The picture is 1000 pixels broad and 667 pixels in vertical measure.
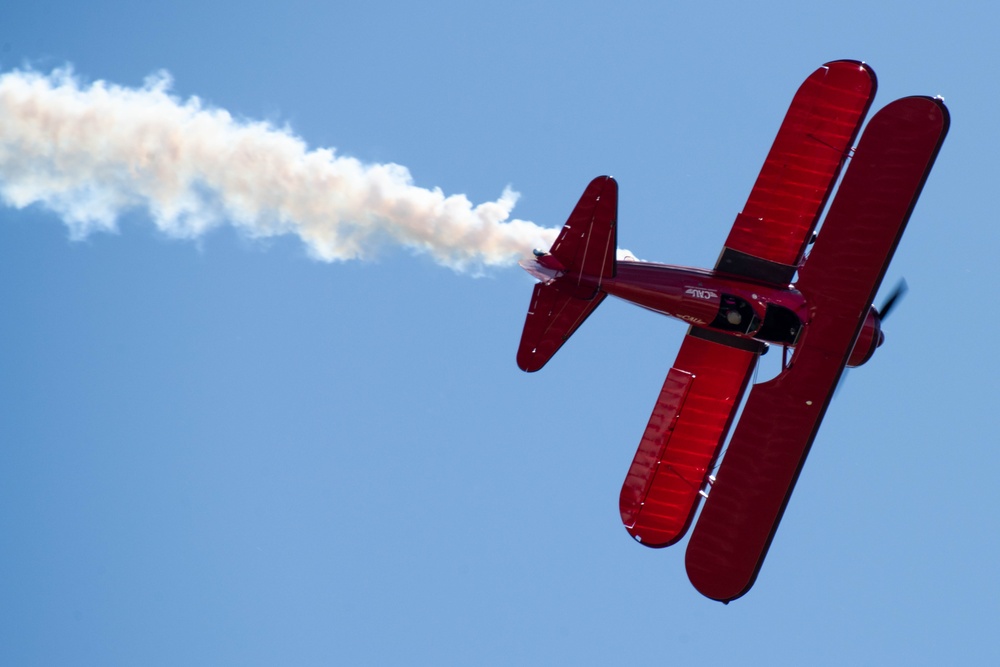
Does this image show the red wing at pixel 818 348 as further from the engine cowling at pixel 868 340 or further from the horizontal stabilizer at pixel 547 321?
the horizontal stabilizer at pixel 547 321

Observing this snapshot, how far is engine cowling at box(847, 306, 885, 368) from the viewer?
23.4 m

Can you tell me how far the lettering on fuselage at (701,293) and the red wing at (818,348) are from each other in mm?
1387

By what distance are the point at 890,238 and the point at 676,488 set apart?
19.0 feet

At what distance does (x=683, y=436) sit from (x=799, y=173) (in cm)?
489

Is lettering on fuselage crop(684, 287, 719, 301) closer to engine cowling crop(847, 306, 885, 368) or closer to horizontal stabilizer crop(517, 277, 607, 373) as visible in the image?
horizontal stabilizer crop(517, 277, 607, 373)

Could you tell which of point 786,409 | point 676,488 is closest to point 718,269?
point 786,409

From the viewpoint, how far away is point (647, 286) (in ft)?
74.5

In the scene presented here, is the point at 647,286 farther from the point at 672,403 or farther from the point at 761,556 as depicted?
the point at 761,556

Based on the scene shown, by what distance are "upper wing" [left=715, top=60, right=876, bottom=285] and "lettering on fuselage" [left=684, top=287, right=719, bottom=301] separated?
499 millimetres

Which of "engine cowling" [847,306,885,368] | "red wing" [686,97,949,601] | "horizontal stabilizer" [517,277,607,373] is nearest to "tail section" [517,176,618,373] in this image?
"horizontal stabilizer" [517,277,607,373]

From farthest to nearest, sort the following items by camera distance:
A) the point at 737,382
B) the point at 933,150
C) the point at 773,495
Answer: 1. the point at 737,382
2. the point at 773,495
3. the point at 933,150

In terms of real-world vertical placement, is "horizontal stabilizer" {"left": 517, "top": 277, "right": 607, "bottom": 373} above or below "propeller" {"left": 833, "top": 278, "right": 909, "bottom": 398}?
below

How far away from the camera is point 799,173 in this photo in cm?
2266

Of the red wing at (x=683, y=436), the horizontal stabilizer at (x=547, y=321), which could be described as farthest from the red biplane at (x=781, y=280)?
the red wing at (x=683, y=436)
